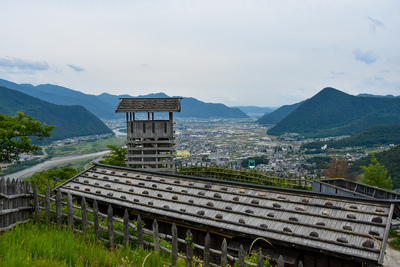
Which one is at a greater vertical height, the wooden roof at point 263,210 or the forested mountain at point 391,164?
the wooden roof at point 263,210

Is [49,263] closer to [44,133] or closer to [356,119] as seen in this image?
[44,133]

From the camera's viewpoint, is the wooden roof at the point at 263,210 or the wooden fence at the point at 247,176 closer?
the wooden roof at the point at 263,210

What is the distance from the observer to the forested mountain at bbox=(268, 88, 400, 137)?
453 ft

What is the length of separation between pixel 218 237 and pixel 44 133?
16.8 meters

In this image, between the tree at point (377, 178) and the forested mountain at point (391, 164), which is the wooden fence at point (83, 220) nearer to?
the tree at point (377, 178)

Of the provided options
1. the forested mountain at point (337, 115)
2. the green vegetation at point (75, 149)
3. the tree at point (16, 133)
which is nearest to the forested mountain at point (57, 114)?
the green vegetation at point (75, 149)

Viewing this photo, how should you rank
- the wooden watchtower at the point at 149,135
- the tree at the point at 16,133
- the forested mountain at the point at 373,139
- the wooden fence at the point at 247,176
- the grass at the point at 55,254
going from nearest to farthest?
the grass at the point at 55,254
the wooden watchtower at the point at 149,135
the tree at the point at 16,133
the wooden fence at the point at 247,176
the forested mountain at the point at 373,139

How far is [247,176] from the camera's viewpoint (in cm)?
2031

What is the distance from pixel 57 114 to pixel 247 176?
149 metres

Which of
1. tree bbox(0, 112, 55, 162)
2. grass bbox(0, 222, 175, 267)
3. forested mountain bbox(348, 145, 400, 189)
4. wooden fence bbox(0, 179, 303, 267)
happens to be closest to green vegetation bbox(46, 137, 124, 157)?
tree bbox(0, 112, 55, 162)

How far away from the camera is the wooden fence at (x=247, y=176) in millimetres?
18500

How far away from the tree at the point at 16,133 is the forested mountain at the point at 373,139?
89.1m

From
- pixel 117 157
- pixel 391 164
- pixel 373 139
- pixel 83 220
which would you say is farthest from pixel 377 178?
pixel 373 139

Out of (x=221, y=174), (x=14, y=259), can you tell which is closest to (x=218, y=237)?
(x=14, y=259)
